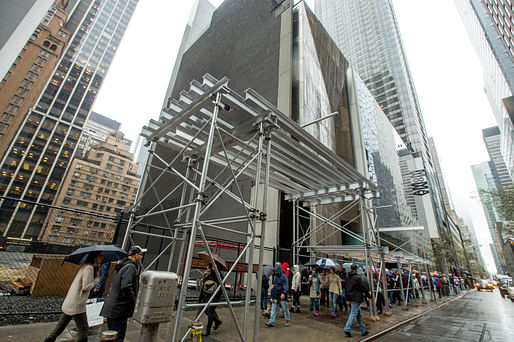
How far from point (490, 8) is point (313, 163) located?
170 feet

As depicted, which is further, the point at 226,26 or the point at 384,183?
the point at 384,183

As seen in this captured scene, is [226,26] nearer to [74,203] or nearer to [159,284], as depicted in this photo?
[159,284]

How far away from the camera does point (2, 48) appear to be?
5836 mm

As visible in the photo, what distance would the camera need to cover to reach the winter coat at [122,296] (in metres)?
3.75

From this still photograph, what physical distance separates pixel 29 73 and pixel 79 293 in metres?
108

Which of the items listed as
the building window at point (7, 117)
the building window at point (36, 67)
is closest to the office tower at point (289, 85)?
Result: the building window at point (7, 117)

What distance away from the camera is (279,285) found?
6832 mm

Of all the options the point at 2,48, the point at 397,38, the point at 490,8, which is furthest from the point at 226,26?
the point at 397,38

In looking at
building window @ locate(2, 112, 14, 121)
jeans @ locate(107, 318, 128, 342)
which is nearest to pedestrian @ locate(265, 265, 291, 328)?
jeans @ locate(107, 318, 128, 342)

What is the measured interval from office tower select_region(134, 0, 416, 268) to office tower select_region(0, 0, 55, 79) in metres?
4.38

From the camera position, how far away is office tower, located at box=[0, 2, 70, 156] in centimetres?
7012

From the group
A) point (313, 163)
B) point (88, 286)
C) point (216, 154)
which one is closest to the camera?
A: point (88, 286)

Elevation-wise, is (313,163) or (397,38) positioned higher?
(397,38)

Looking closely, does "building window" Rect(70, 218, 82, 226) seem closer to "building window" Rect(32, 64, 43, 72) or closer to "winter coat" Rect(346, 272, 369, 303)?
"building window" Rect(32, 64, 43, 72)
